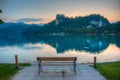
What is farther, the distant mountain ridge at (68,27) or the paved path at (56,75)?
the distant mountain ridge at (68,27)

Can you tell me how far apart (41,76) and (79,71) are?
3.74ft

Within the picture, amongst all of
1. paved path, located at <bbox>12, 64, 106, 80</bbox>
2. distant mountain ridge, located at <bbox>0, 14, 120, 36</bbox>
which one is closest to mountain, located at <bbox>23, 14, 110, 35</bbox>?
distant mountain ridge, located at <bbox>0, 14, 120, 36</bbox>

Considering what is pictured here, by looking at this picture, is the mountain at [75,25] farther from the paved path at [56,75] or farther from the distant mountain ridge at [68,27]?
the paved path at [56,75]

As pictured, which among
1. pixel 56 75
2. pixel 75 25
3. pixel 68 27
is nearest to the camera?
pixel 56 75

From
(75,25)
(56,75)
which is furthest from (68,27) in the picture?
(56,75)

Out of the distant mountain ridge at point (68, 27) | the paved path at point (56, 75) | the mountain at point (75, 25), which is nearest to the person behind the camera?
the paved path at point (56, 75)

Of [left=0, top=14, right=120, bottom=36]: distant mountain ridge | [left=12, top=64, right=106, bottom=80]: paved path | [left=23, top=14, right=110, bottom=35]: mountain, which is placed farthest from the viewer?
[left=23, top=14, right=110, bottom=35]: mountain

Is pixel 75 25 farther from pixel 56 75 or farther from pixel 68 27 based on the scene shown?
pixel 56 75

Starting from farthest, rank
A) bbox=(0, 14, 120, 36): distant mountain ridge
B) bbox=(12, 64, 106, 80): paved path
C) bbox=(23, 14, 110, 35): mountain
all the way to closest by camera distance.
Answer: bbox=(23, 14, 110, 35): mountain
bbox=(0, 14, 120, 36): distant mountain ridge
bbox=(12, 64, 106, 80): paved path

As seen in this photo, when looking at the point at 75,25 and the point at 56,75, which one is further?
the point at 75,25

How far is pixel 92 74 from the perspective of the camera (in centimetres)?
602

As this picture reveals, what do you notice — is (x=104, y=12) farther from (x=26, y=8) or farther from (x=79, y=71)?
(x=79, y=71)

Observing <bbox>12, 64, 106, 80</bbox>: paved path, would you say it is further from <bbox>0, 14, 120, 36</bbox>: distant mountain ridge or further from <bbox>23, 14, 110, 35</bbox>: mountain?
<bbox>23, 14, 110, 35</bbox>: mountain

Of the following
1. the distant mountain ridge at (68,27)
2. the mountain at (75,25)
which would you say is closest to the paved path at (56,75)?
the distant mountain ridge at (68,27)
